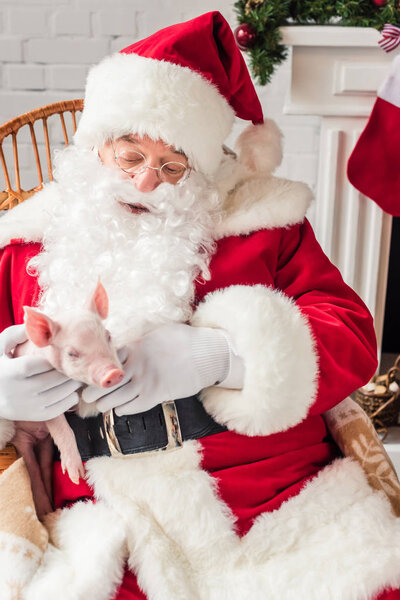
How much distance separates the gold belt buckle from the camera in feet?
3.39

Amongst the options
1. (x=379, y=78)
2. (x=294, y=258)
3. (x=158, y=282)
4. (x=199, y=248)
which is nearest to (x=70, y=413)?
(x=158, y=282)

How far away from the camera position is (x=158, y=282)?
3.64ft

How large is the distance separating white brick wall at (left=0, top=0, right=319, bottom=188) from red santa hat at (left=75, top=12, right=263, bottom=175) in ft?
3.59

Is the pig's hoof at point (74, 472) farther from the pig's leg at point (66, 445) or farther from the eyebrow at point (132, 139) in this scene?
the eyebrow at point (132, 139)

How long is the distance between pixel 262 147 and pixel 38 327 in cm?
66

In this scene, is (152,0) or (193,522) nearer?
(193,522)

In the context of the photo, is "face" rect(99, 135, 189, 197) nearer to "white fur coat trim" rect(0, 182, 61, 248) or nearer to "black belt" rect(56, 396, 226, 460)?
"white fur coat trim" rect(0, 182, 61, 248)

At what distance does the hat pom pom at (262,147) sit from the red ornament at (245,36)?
1.59ft

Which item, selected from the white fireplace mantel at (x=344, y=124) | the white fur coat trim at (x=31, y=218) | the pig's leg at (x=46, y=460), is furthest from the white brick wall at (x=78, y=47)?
the pig's leg at (x=46, y=460)

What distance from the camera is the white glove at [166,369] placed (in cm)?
98

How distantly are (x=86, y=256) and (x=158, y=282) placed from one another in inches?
6.1

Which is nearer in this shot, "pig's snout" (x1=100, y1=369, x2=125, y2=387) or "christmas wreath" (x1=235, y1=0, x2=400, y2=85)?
"pig's snout" (x1=100, y1=369, x2=125, y2=387)

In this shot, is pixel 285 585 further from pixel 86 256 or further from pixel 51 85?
pixel 51 85

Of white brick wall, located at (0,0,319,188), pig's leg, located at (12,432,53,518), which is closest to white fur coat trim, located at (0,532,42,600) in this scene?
pig's leg, located at (12,432,53,518)
